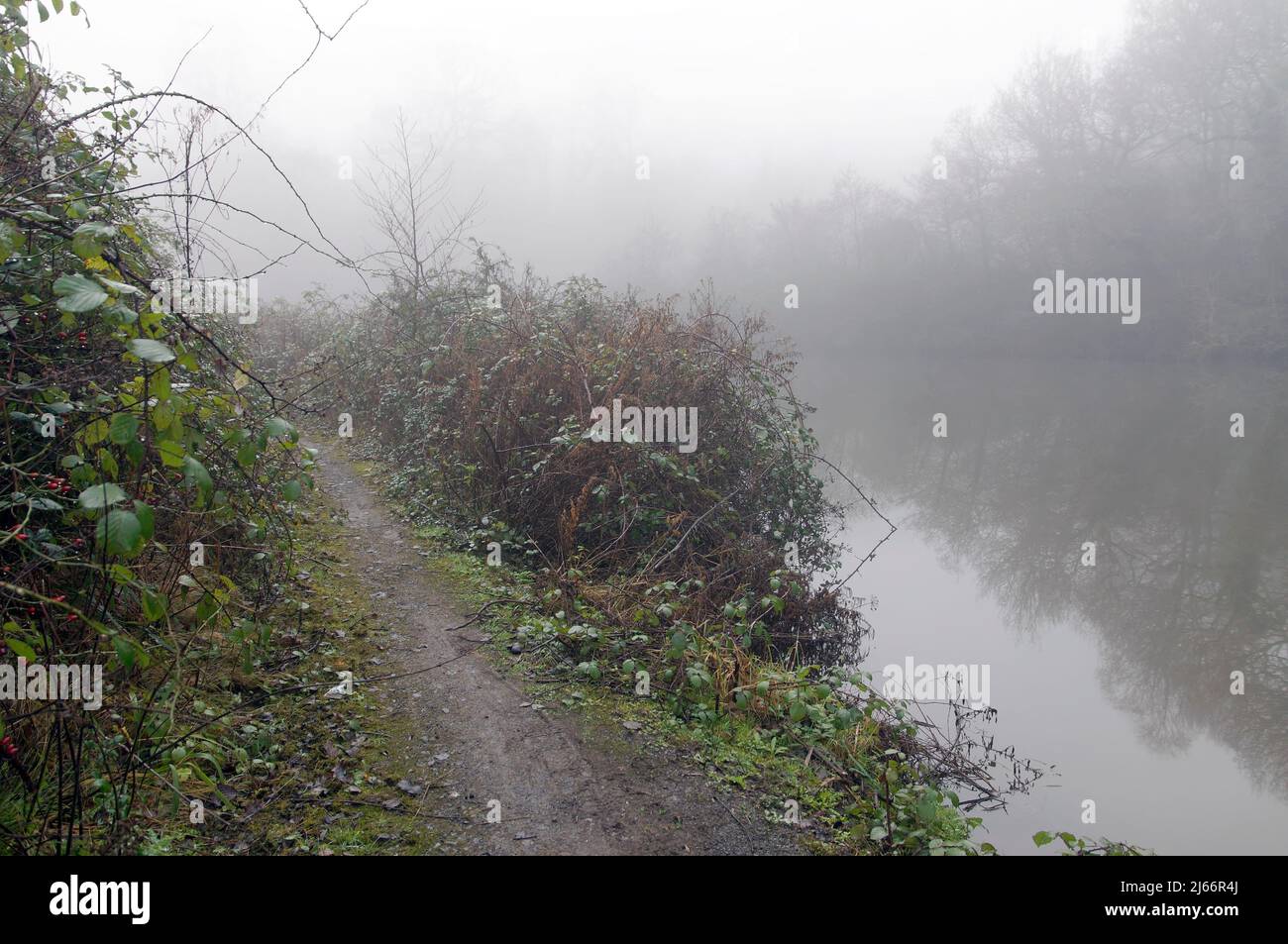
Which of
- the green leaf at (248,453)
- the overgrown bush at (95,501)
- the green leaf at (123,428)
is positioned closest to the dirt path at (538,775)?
the overgrown bush at (95,501)

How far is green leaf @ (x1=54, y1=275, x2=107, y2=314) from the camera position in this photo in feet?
5.81

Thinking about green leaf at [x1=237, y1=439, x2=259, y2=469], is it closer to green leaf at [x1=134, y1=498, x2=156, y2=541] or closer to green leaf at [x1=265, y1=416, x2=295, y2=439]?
green leaf at [x1=265, y1=416, x2=295, y2=439]

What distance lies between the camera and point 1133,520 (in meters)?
10.8

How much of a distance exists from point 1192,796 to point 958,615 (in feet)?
9.49

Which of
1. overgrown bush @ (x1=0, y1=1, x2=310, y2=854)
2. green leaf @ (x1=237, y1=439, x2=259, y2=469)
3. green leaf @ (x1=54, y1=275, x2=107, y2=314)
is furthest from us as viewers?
green leaf @ (x1=237, y1=439, x2=259, y2=469)

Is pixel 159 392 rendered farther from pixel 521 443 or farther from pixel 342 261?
pixel 521 443

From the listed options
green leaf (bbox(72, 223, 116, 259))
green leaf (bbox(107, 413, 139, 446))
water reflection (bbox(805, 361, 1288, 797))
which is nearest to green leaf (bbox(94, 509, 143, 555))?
green leaf (bbox(107, 413, 139, 446))

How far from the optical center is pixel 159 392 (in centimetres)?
182

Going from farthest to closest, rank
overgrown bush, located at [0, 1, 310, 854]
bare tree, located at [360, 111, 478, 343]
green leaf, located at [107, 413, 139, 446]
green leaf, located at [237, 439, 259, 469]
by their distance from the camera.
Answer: bare tree, located at [360, 111, 478, 343] → green leaf, located at [237, 439, 259, 469] → overgrown bush, located at [0, 1, 310, 854] → green leaf, located at [107, 413, 139, 446]

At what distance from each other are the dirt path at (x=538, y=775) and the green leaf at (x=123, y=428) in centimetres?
200

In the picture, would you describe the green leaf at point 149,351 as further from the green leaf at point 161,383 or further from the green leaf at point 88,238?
the green leaf at point 88,238

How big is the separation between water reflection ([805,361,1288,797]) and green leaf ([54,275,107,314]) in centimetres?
684

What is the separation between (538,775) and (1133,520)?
35.2 ft
